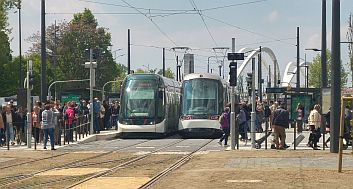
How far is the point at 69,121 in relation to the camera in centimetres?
3222

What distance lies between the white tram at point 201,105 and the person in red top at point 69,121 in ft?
23.4

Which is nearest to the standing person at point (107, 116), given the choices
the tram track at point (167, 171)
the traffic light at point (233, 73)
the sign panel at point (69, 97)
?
the sign panel at point (69, 97)

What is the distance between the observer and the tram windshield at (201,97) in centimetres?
3784

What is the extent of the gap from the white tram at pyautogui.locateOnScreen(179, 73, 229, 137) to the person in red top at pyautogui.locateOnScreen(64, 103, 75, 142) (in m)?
7.14

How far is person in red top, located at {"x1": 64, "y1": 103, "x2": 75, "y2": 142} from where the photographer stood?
32.0m

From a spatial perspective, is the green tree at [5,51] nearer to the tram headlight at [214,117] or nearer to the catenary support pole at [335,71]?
the tram headlight at [214,117]

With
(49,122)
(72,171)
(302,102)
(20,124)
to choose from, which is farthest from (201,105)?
(72,171)

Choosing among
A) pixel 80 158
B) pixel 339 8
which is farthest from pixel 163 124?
pixel 339 8

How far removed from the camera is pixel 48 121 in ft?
91.8

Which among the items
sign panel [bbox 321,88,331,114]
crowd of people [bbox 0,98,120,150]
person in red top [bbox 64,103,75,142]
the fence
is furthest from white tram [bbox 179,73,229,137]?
sign panel [bbox 321,88,331,114]

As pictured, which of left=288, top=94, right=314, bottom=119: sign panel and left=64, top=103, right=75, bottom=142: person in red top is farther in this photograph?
left=288, top=94, right=314, bottom=119: sign panel

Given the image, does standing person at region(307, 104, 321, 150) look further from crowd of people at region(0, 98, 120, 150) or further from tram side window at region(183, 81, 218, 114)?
tram side window at region(183, 81, 218, 114)

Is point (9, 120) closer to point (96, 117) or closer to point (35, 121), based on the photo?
point (35, 121)

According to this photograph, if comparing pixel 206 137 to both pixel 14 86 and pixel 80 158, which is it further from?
pixel 14 86
